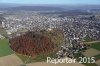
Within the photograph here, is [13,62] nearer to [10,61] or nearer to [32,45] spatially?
[10,61]

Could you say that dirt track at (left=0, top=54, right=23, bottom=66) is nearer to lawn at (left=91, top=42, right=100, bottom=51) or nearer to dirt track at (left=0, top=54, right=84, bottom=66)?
dirt track at (left=0, top=54, right=84, bottom=66)

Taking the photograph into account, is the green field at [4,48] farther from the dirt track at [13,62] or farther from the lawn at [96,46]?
the lawn at [96,46]

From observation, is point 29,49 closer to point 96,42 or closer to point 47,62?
point 47,62

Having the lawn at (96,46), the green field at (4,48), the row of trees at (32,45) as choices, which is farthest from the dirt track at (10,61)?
the lawn at (96,46)

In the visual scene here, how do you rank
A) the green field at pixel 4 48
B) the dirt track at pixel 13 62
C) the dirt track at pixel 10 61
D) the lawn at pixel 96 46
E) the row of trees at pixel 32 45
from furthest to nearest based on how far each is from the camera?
1. the lawn at pixel 96 46
2. the row of trees at pixel 32 45
3. the green field at pixel 4 48
4. the dirt track at pixel 10 61
5. the dirt track at pixel 13 62

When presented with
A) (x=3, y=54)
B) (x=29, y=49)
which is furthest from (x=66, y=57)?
(x=3, y=54)

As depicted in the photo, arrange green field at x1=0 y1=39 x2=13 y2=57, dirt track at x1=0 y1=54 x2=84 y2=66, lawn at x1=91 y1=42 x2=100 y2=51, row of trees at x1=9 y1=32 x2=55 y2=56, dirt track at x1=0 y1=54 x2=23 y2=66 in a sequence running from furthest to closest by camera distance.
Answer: lawn at x1=91 y1=42 x2=100 y2=51, row of trees at x1=9 y1=32 x2=55 y2=56, green field at x1=0 y1=39 x2=13 y2=57, dirt track at x1=0 y1=54 x2=23 y2=66, dirt track at x1=0 y1=54 x2=84 y2=66

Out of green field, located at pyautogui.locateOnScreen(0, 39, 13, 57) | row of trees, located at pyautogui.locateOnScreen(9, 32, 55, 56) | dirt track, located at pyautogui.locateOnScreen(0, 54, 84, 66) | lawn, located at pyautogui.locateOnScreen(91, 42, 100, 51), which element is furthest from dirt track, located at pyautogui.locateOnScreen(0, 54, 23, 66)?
lawn, located at pyautogui.locateOnScreen(91, 42, 100, 51)

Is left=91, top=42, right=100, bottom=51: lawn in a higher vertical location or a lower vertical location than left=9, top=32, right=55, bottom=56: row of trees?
lower
